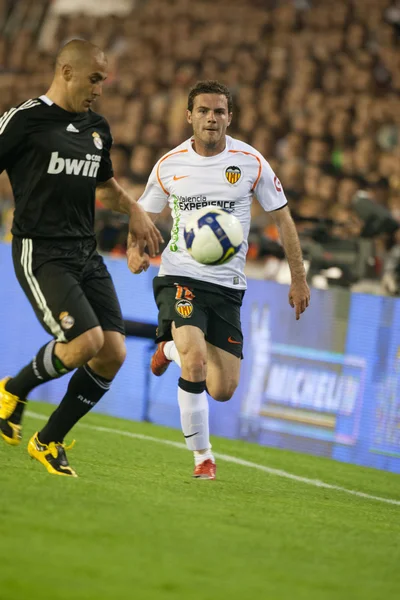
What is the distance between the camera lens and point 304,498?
6.22 metres

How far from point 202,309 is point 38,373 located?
1354 millimetres

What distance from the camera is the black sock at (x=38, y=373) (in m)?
5.38

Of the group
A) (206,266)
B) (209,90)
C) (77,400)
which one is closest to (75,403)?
(77,400)

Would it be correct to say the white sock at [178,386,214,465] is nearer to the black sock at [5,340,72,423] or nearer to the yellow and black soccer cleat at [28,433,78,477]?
the yellow and black soccer cleat at [28,433,78,477]

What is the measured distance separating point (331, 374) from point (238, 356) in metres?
2.57

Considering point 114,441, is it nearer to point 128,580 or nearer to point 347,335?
point 347,335

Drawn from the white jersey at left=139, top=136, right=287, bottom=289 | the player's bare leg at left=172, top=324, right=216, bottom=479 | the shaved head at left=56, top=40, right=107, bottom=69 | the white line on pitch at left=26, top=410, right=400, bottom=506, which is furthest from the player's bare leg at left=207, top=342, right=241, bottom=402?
the shaved head at left=56, top=40, right=107, bottom=69

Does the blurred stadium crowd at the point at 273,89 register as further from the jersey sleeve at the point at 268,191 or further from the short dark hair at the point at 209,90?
the short dark hair at the point at 209,90

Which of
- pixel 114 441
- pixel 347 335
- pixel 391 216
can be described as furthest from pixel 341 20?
pixel 114 441

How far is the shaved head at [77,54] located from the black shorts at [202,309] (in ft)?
5.32

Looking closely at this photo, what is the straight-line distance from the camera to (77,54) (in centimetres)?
536

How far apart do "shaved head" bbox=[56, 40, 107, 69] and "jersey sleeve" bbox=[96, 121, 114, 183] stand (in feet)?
1.65

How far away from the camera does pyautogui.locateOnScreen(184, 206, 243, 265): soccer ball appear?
6039 millimetres

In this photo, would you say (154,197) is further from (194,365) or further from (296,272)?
(194,365)
